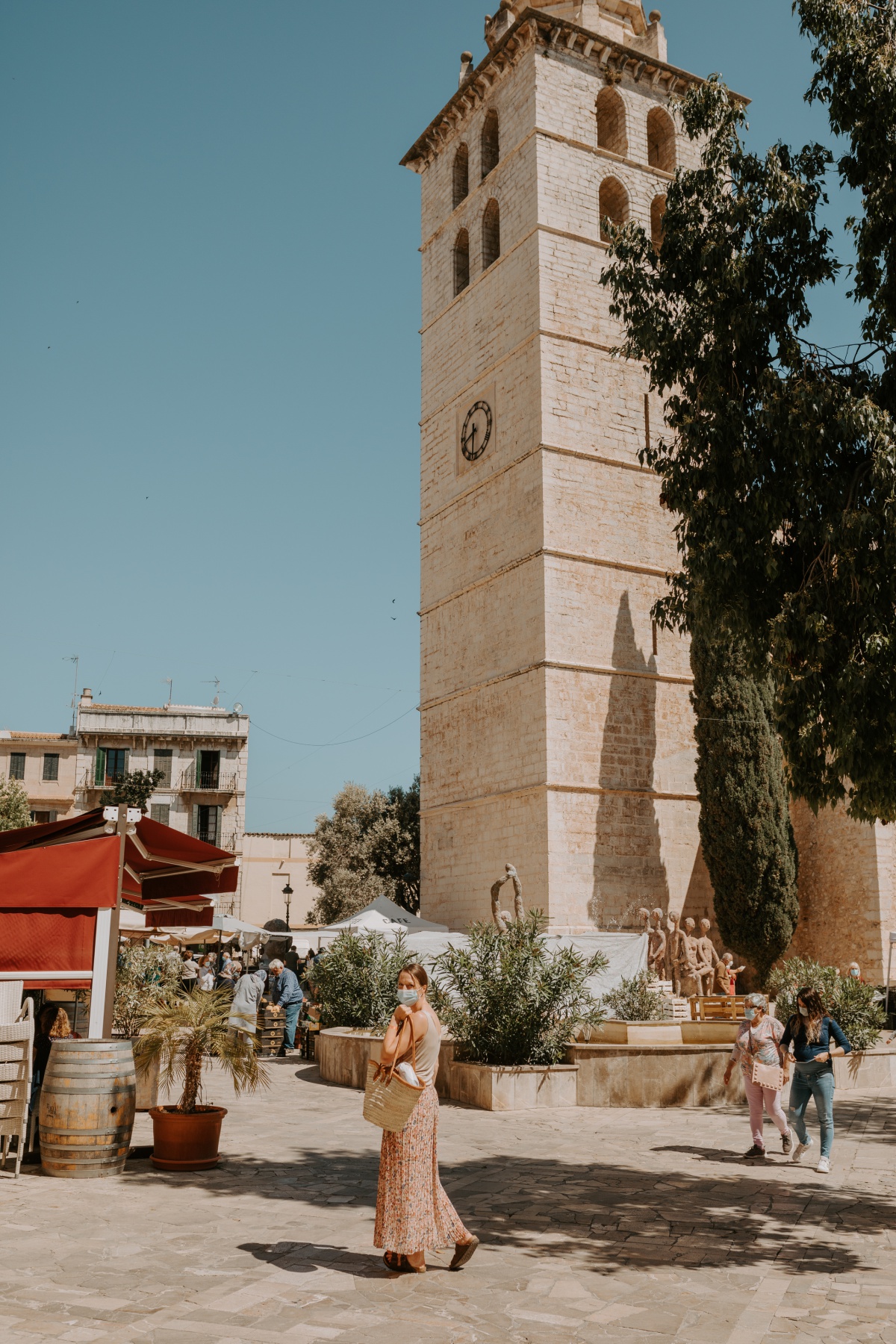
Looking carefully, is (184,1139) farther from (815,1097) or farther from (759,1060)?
(815,1097)

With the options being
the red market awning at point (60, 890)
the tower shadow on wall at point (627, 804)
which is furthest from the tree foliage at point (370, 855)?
the red market awning at point (60, 890)

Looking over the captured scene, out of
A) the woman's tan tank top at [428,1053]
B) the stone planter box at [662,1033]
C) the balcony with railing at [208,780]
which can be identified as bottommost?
the stone planter box at [662,1033]

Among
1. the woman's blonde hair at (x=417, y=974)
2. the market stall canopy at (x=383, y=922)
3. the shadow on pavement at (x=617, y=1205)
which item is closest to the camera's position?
the woman's blonde hair at (x=417, y=974)

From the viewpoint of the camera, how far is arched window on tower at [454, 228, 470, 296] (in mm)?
23922

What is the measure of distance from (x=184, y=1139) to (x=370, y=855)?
24176 mm

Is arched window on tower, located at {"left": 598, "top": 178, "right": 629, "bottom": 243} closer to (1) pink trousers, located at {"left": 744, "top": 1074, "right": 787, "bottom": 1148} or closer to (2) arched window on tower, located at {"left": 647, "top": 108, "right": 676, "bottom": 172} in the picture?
(2) arched window on tower, located at {"left": 647, "top": 108, "right": 676, "bottom": 172}

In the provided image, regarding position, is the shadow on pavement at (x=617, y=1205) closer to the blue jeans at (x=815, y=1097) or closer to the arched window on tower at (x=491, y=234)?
the blue jeans at (x=815, y=1097)

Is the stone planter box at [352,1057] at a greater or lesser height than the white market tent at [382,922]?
lesser

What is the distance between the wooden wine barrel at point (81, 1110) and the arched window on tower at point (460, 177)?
2188 centimetres

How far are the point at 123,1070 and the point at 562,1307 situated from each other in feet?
11.3

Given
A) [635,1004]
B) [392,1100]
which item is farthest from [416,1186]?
[635,1004]

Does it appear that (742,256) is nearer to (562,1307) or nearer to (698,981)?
(562,1307)

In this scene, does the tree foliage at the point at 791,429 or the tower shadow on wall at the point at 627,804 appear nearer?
the tree foliage at the point at 791,429

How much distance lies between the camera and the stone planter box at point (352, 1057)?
10914mm
